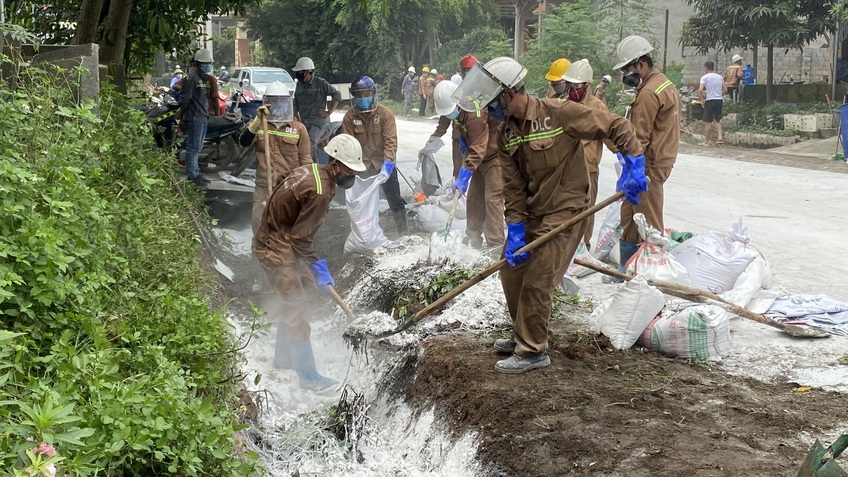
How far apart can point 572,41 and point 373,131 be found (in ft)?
52.0

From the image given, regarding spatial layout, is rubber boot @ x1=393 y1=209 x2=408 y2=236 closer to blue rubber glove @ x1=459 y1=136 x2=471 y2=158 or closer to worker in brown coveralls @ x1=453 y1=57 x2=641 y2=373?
blue rubber glove @ x1=459 y1=136 x2=471 y2=158

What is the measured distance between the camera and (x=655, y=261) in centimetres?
617

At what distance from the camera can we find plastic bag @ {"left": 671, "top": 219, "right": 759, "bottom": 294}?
6488 mm

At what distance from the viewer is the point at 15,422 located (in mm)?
2768

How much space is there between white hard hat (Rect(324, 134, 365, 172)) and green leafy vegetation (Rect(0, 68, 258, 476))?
1.19 meters

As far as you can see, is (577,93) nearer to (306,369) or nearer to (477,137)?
(477,137)

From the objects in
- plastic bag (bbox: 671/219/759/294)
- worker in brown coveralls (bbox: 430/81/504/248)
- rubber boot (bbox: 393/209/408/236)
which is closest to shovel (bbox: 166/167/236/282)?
rubber boot (bbox: 393/209/408/236)

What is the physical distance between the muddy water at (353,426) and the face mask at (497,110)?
1655 mm

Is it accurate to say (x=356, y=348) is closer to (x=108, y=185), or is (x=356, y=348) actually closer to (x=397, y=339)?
(x=397, y=339)

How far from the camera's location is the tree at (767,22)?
61.2 ft

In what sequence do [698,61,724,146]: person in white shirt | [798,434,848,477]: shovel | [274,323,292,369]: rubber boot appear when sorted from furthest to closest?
[698,61,724,146]: person in white shirt → [274,323,292,369]: rubber boot → [798,434,848,477]: shovel

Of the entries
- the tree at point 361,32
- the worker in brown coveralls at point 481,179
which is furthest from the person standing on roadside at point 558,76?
the tree at point 361,32

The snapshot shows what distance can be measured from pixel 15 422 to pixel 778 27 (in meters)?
19.2

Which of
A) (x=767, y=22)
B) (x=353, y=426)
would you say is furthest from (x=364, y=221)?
(x=767, y=22)
